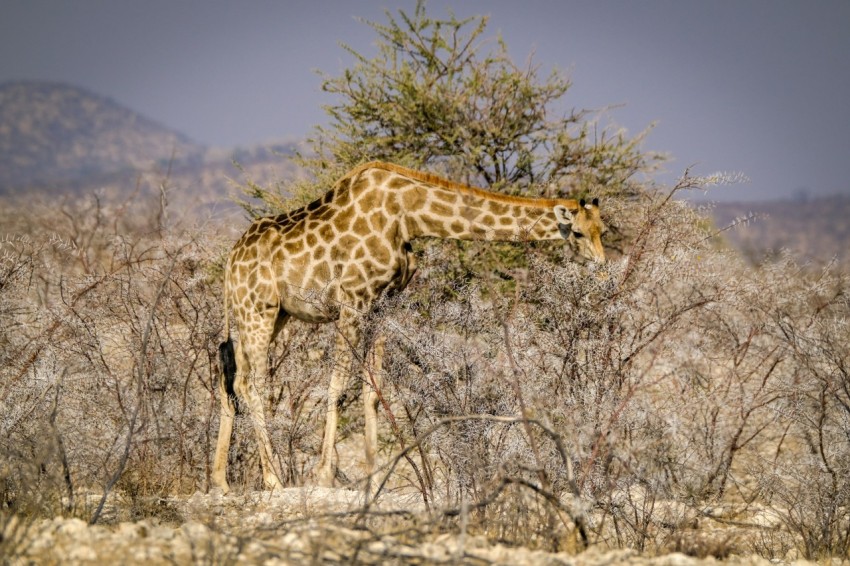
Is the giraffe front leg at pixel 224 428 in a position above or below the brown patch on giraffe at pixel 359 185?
below

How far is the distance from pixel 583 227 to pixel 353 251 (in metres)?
2.13

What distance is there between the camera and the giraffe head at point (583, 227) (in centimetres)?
673

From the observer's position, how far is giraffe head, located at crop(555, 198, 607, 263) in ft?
22.1

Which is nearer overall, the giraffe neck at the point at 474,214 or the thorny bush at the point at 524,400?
the thorny bush at the point at 524,400

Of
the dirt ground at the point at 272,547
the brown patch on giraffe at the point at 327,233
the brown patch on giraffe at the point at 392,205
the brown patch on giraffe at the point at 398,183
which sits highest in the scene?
the brown patch on giraffe at the point at 398,183

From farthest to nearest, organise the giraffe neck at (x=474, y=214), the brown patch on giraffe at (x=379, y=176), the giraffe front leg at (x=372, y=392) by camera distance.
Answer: the brown patch on giraffe at (x=379, y=176) < the giraffe neck at (x=474, y=214) < the giraffe front leg at (x=372, y=392)

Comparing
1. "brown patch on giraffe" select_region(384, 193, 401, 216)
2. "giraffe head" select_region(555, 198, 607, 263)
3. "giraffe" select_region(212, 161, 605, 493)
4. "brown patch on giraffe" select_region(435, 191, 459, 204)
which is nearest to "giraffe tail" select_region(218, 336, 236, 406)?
"giraffe" select_region(212, 161, 605, 493)

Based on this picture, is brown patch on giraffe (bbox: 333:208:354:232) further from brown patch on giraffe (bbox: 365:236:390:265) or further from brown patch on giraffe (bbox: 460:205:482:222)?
brown patch on giraffe (bbox: 460:205:482:222)

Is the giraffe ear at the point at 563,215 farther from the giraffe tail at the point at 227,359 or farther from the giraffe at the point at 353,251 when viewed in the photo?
the giraffe tail at the point at 227,359

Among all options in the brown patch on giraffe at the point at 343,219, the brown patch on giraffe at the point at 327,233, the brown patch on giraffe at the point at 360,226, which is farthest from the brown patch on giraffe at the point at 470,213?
the brown patch on giraffe at the point at 327,233

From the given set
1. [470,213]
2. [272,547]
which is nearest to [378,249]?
[470,213]

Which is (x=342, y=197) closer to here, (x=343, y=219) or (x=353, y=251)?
(x=343, y=219)

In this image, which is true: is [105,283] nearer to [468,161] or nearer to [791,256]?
[468,161]

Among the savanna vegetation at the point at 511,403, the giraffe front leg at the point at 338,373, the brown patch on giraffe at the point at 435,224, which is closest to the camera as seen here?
the savanna vegetation at the point at 511,403
